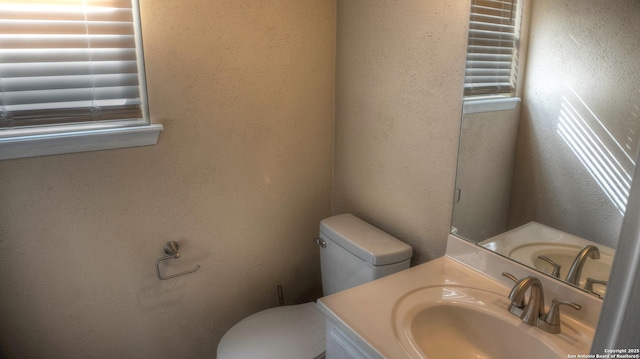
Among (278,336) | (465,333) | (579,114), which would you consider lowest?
A: (278,336)

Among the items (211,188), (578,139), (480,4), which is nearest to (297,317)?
(211,188)

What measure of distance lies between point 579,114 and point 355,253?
2.73 ft

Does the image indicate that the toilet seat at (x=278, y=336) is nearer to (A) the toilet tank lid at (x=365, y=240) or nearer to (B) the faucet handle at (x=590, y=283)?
(A) the toilet tank lid at (x=365, y=240)

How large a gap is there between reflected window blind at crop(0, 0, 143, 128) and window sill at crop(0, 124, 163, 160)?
0.07 m

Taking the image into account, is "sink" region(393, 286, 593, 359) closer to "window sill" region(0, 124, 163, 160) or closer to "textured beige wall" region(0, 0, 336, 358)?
"textured beige wall" region(0, 0, 336, 358)

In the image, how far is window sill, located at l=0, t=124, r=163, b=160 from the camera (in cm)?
131

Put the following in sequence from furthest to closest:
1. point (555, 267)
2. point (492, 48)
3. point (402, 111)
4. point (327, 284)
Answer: point (327, 284) → point (402, 111) → point (492, 48) → point (555, 267)

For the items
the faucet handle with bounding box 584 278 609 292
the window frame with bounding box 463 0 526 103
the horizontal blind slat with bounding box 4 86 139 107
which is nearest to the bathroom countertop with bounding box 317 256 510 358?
the faucet handle with bounding box 584 278 609 292

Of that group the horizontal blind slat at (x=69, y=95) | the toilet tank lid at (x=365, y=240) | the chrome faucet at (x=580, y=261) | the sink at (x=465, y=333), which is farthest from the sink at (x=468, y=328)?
the horizontal blind slat at (x=69, y=95)

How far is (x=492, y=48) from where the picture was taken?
1289 mm

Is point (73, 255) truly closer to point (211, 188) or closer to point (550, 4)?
point (211, 188)

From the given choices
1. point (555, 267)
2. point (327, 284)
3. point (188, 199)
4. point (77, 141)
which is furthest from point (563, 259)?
point (77, 141)

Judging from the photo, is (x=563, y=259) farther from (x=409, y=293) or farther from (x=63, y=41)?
(x=63, y=41)

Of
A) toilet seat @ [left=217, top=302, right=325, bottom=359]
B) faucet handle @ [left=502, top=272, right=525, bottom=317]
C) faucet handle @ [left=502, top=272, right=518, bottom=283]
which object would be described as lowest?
toilet seat @ [left=217, top=302, right=325, bottom=359]
